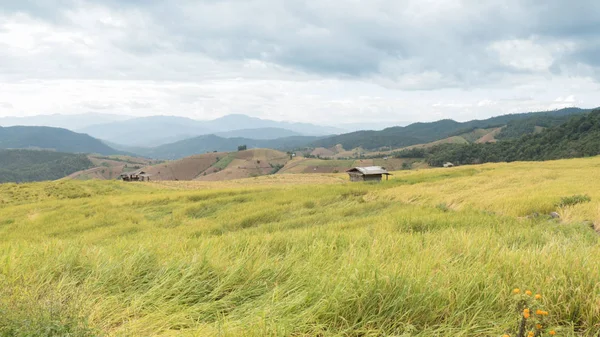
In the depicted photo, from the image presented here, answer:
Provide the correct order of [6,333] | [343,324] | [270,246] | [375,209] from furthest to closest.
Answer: [375,209], [270,246], [343,324], [6,333]

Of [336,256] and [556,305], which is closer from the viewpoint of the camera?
[556,305]

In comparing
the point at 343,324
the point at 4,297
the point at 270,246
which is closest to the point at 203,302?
the point at 343,324

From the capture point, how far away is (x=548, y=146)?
11556 centimetres

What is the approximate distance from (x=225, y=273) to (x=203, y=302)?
0.45m

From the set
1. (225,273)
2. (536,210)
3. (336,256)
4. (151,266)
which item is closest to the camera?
(225,273)

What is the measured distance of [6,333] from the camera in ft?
7.42

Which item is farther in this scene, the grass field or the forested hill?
the forested hill

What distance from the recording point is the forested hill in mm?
100688

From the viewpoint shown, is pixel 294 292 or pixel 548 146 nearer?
pixel 294 292

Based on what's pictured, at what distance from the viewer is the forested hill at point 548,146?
100688 millimetres

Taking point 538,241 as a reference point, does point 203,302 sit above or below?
above

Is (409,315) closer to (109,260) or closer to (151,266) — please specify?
(151,266)

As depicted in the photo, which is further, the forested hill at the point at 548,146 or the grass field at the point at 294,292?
the forested hill at the point at 548,146

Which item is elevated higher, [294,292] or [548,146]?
[294,292]
